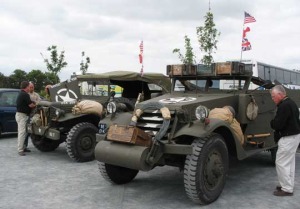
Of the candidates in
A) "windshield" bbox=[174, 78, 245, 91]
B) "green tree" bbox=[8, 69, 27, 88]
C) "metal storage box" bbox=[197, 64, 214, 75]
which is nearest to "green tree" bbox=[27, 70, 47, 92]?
"green tree" bbox=[8, 69, 27, 88]

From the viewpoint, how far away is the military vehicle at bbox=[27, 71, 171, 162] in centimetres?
818

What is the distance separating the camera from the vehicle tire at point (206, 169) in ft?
16.4

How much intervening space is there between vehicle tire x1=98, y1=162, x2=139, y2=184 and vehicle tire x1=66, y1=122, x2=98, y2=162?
200 cm

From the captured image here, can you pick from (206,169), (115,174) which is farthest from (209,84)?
(115,174)

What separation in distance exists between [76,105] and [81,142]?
806 millimetres

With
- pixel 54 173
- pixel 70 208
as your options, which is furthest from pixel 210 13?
pixel 70 208

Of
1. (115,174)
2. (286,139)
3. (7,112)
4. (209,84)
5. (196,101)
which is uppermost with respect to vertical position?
(209,84)

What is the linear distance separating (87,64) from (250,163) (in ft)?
86.8

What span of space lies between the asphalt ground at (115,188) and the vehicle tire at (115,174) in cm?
10

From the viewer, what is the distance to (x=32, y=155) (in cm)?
890

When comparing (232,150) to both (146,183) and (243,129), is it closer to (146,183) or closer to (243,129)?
(243,129)

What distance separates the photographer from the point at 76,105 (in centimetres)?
839

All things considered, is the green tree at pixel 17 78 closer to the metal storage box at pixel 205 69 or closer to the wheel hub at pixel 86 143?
the wheel hub at pixel 86 143

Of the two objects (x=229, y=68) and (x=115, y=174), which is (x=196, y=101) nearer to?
(x=229, y=68)
